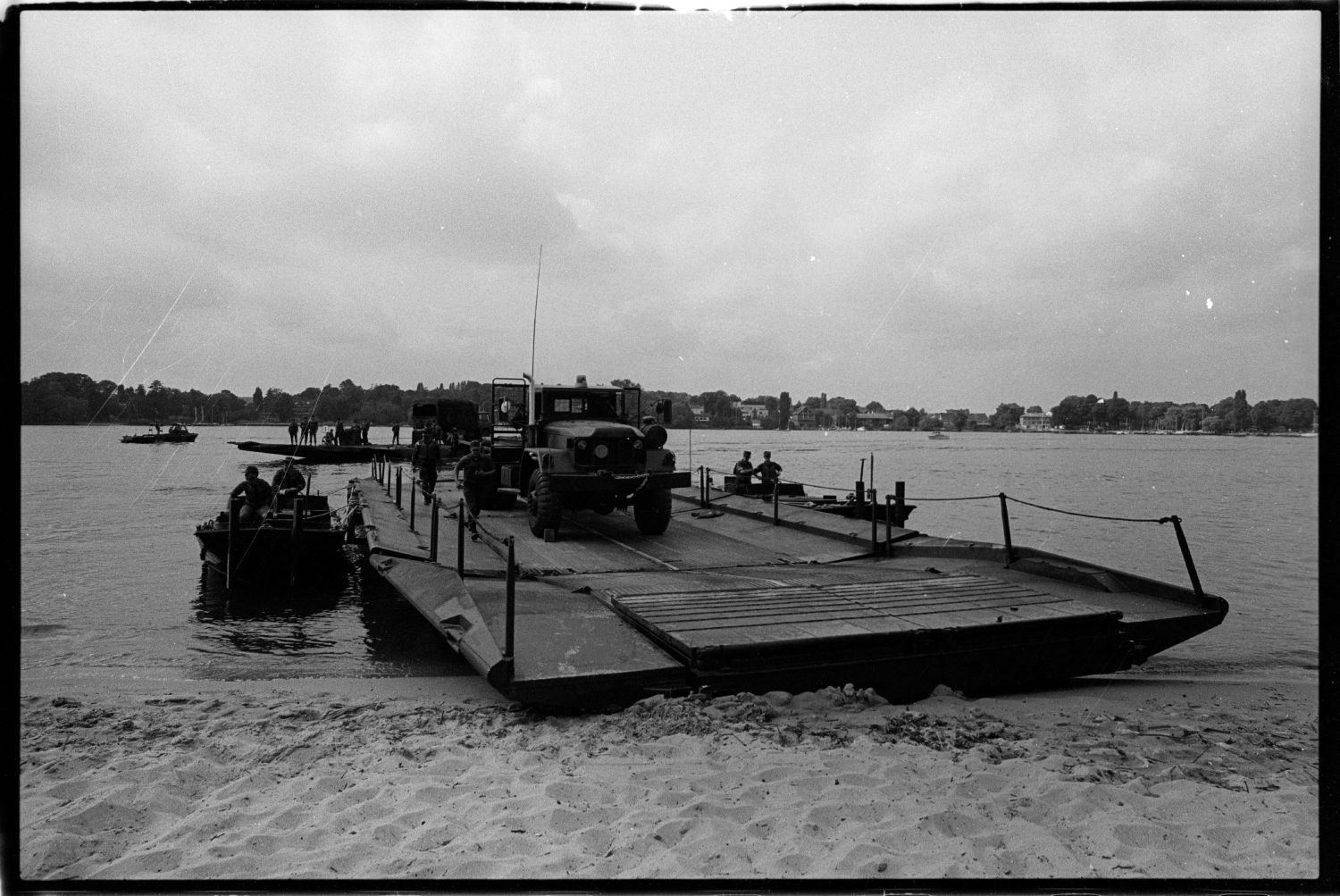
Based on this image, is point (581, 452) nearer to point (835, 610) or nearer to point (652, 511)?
point (652, 511)

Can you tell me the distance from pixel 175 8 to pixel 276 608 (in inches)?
447

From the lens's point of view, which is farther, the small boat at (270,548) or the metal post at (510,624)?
the small boat at (270,548)

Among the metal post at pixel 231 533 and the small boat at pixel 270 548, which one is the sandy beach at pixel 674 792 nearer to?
the metal post at pixel 231 533

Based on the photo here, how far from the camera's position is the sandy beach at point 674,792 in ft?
11.5

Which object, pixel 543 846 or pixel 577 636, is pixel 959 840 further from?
pixel 577 636

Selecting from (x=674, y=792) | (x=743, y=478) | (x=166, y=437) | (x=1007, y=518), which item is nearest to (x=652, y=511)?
(x=1007, y=518)

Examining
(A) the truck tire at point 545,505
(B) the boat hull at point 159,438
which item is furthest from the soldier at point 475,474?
(B) the boat hull at point 159,438

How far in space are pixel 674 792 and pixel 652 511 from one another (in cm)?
762

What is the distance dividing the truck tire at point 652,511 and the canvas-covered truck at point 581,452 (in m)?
0.01

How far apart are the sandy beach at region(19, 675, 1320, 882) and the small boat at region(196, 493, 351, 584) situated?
701 cm

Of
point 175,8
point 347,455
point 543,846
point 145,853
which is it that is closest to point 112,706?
point 145,853

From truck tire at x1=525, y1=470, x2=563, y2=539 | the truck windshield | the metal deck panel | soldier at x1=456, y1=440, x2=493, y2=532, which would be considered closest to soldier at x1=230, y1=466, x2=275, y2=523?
soldier at x1=456, y1=440, x2=493, y2=532

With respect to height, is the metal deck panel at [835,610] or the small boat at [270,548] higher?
the metal deck panel at [835,610]

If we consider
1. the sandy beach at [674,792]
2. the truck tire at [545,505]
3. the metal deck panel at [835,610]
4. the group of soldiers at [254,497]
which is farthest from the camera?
the group of soldiers at [254,497]
